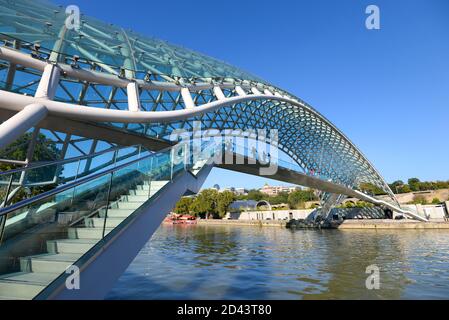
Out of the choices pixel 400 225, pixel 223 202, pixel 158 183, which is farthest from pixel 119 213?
pixel 223 202

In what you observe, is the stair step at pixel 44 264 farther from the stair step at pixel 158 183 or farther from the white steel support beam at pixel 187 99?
the white steel support beam at pixel 187 99

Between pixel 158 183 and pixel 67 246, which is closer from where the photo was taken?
pixel 67 246

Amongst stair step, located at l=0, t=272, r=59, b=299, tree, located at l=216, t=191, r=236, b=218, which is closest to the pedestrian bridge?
stair step, located at l=0, t=272, r=59, b=299

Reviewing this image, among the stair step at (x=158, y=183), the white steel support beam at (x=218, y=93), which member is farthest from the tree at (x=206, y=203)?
the stair step at (x=158, y=183)

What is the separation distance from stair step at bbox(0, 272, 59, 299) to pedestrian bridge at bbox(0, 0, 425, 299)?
1 cm

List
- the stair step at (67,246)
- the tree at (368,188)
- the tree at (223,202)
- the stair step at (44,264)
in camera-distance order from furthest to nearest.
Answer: the tree at (223,202)
the tree at (368,188)
the stair step at (67,246)
the stair step at (44,264)

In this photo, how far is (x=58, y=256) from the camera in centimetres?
397

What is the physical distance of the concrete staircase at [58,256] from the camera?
10.8 ft

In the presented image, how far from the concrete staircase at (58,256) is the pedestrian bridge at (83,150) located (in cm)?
1

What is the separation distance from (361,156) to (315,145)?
32.0 feet

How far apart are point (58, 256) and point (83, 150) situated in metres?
11.9

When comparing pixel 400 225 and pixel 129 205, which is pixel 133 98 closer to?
pixel 129 205

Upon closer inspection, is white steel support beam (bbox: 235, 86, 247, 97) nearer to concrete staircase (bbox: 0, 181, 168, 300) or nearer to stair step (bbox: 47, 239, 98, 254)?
concrete staircase (bbox: 0, 181, 168, 300)

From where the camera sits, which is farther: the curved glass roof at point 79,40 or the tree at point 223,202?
the tree at point 223,202
